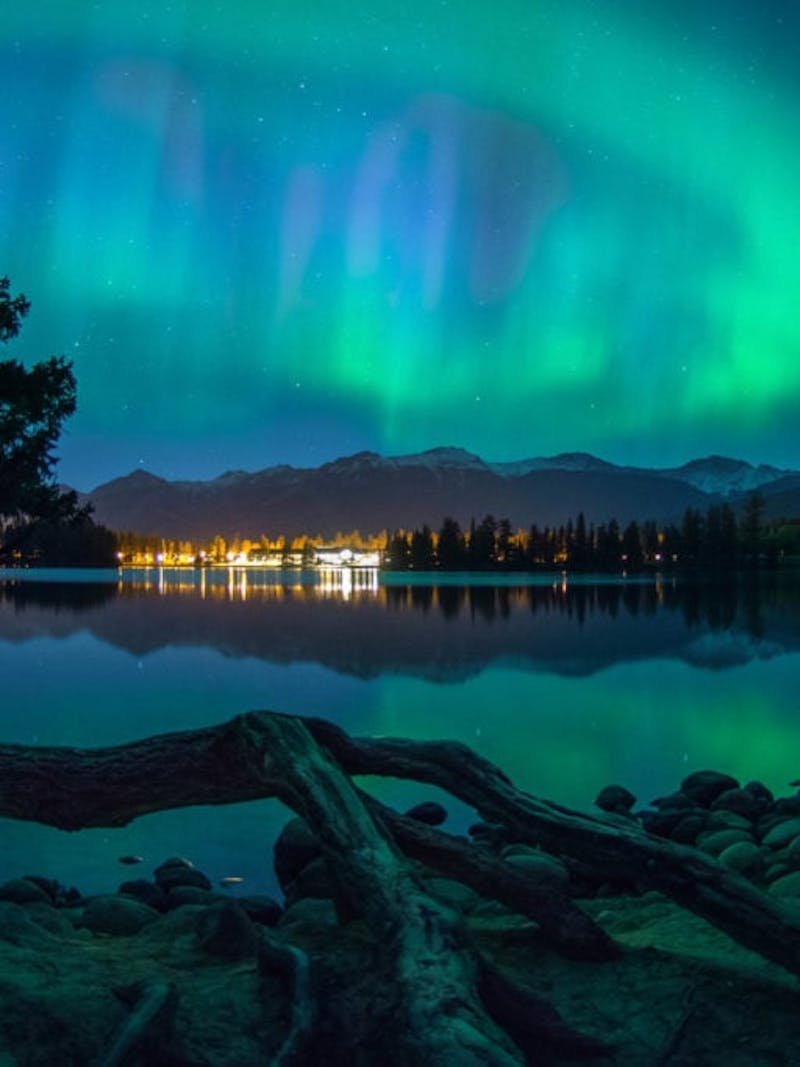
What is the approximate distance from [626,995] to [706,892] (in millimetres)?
1097

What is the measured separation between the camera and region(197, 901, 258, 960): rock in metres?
7.66

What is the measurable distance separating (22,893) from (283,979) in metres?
5.16

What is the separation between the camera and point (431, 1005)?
18.0 feet

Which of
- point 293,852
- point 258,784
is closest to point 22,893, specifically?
point 293,852

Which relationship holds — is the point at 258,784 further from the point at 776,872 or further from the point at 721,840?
the point at 721,840

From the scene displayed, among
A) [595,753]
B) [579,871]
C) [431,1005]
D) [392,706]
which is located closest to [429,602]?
[392,706]

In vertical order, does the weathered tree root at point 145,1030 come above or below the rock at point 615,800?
above

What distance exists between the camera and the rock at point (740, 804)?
1562 centimetres

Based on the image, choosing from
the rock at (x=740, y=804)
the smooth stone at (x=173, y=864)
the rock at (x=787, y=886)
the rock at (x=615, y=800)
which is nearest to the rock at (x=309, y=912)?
the smooth stone at (x=173, y=864)

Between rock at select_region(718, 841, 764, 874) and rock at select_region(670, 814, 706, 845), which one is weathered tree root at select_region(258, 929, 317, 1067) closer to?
rock at select_region(718, 841, 764, 874)

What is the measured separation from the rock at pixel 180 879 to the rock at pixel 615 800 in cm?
780

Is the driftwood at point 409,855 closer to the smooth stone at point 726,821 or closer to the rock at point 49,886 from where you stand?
the rock at point 49,886

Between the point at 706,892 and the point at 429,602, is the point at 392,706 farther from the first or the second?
the point at 429,602

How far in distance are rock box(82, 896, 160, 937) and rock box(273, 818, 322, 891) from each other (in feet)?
9.38
